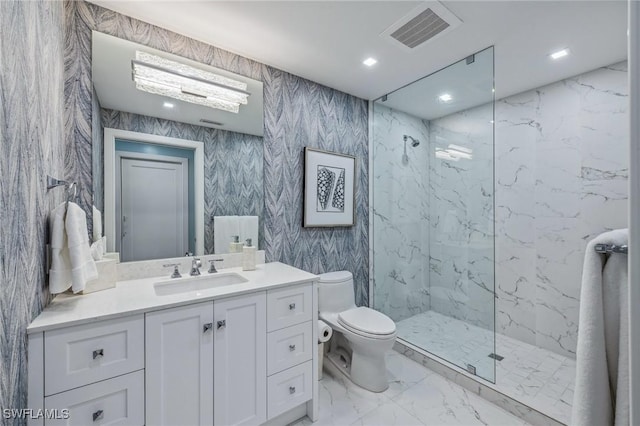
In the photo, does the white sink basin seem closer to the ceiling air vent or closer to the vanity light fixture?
the vanity light fixture

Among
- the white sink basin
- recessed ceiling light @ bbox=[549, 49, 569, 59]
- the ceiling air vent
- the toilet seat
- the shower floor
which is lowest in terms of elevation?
the shower floor

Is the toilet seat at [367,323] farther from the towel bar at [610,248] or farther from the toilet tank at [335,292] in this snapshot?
the towel bar at [610,248]

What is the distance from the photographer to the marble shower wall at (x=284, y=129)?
1.56 meters

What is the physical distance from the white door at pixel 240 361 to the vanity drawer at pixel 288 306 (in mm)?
48

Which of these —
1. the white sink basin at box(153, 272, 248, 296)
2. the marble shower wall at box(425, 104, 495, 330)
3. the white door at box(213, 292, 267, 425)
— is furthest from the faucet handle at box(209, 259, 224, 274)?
the marble shower wall at box(425, 104, 495, 330)

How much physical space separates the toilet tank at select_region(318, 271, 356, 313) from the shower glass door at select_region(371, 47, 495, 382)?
1.74 feet

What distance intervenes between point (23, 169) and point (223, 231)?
1.16 m

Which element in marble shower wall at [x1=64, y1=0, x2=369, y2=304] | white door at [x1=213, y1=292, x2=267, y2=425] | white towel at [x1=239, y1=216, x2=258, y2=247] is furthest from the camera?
white towel at [x1=239, y1=216, x2=258, y2=247]

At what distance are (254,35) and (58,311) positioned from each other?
182 cm

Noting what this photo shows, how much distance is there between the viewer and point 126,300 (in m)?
1.33

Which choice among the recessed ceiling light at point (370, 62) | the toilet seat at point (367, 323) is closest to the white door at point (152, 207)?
the toilet seat at point (367, 323)

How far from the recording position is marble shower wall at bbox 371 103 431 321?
2934 mm

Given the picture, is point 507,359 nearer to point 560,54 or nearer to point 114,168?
point 560,54

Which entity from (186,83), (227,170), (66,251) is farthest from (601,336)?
(186,83)
